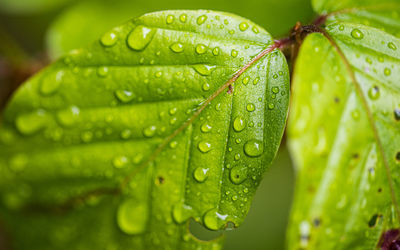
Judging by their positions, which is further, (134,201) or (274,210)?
(274,210)

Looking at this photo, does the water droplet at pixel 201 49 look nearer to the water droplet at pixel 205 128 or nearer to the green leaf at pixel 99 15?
the water droplet at pixel 205 128

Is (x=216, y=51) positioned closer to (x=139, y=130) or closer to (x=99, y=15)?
(x=139, y=130)

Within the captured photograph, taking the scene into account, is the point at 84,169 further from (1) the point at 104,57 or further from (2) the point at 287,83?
(2) the point at 287,83

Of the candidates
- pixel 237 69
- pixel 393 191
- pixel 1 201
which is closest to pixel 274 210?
pixel 393 191

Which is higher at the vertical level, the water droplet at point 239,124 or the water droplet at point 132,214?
the water droplet at point 239,124

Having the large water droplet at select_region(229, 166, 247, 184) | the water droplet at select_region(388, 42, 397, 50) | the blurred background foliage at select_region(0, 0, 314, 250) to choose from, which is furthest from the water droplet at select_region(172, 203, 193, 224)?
the blurred background foliage at select_region(0, 0, 314, 250)

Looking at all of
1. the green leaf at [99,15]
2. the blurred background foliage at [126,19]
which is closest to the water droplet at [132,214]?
the blurred background foliage at [126,19]
